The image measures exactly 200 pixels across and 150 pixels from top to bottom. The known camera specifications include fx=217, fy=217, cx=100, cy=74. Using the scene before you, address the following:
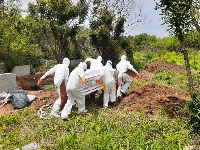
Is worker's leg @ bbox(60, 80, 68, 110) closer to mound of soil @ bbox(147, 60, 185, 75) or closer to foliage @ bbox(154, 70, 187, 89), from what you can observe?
foliage @ bbox(154, 70, 187, 89)

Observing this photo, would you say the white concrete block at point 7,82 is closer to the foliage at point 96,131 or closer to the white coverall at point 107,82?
the foliage at point 96,131

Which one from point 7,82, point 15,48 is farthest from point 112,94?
point 15,48

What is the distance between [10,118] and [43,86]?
4.36 metres

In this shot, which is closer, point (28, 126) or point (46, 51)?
point (28, 126)

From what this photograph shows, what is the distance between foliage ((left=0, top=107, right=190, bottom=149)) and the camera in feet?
11.2

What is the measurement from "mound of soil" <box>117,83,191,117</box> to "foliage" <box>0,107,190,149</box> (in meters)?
0.39

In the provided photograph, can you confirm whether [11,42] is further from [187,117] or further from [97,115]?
[187,117]

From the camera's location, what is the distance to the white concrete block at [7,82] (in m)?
7.04

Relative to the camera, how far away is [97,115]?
17.4ft

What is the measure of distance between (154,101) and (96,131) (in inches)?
87.7

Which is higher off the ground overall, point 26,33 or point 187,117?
point 26,33

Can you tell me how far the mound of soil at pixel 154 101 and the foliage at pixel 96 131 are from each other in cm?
39

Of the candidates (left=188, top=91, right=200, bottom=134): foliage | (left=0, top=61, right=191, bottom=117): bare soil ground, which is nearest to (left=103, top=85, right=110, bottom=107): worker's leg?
(left=0, top=61, right=191, bottom=117): bare soil ground

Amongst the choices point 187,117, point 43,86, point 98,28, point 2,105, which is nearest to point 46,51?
point 98,28
